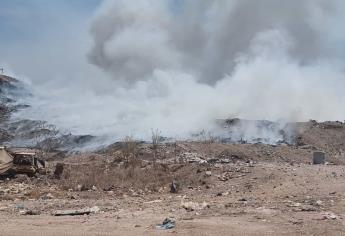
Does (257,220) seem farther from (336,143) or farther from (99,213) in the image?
(336,143)

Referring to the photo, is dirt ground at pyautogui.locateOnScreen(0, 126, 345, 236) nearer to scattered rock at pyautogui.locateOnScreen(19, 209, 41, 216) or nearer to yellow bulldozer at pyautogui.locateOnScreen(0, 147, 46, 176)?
scattered rock at pyautogui.locateOnScreen(19, 209, 41, 216)

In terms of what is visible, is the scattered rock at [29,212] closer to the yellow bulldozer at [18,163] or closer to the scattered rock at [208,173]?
the scattered rock at [208,173]

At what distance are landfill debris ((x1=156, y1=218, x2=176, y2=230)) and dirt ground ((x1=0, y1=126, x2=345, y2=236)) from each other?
101mm

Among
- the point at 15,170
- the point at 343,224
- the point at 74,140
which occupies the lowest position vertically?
the point at 343,224

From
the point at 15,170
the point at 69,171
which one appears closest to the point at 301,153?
the point at 69,171

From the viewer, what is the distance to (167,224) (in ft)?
29.8

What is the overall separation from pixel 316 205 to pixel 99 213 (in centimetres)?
416

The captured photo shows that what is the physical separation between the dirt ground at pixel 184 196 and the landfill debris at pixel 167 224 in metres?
0.10

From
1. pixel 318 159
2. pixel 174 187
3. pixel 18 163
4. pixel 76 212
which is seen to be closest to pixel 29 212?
pixel 76 212

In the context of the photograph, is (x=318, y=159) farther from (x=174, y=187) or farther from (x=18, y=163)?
(x=18, y=163)

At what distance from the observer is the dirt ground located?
9.09m

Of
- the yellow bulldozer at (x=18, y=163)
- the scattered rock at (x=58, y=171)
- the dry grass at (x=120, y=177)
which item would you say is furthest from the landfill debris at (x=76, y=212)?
the yellow bulldozer at (x=18, y=163)

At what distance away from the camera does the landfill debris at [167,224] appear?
8953mm

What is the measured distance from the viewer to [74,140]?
32656 mm
